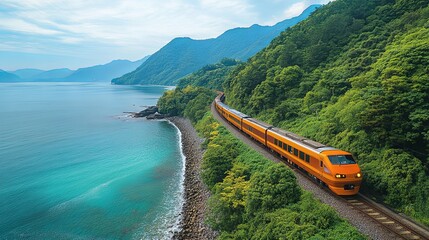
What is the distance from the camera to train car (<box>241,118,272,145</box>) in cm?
2905

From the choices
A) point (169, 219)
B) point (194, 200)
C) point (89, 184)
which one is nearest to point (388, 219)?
point (169, 219)

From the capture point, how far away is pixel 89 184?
33844mm

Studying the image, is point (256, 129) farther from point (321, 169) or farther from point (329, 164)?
point (329, 164)

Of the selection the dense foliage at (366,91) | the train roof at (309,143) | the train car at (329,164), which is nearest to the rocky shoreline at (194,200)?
the train car at (329,164)

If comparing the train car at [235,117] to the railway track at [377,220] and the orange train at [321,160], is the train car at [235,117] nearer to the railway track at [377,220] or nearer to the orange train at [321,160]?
the orange train at [321,160]

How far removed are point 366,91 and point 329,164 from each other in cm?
1169

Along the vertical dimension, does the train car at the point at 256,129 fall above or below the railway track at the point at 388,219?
above

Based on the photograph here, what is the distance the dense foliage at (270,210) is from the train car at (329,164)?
1800mm

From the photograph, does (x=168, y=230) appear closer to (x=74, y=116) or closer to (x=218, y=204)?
(x=218, y=204)

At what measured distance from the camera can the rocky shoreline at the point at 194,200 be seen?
21.9m

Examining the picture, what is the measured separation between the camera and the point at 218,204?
20.8 meters

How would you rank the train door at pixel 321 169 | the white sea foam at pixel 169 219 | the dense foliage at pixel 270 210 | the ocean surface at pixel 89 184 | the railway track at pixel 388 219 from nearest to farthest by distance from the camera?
1. the railway track at pixel 388 219
2. the dense foliage at pixel 270 210
3. the train door at pixel 321 169
4. the white sea foam at pixel 169 219
5. the ocean surface at pixel 89 184

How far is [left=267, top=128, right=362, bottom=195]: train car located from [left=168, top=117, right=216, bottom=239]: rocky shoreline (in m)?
8.91

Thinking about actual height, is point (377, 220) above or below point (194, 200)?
above
